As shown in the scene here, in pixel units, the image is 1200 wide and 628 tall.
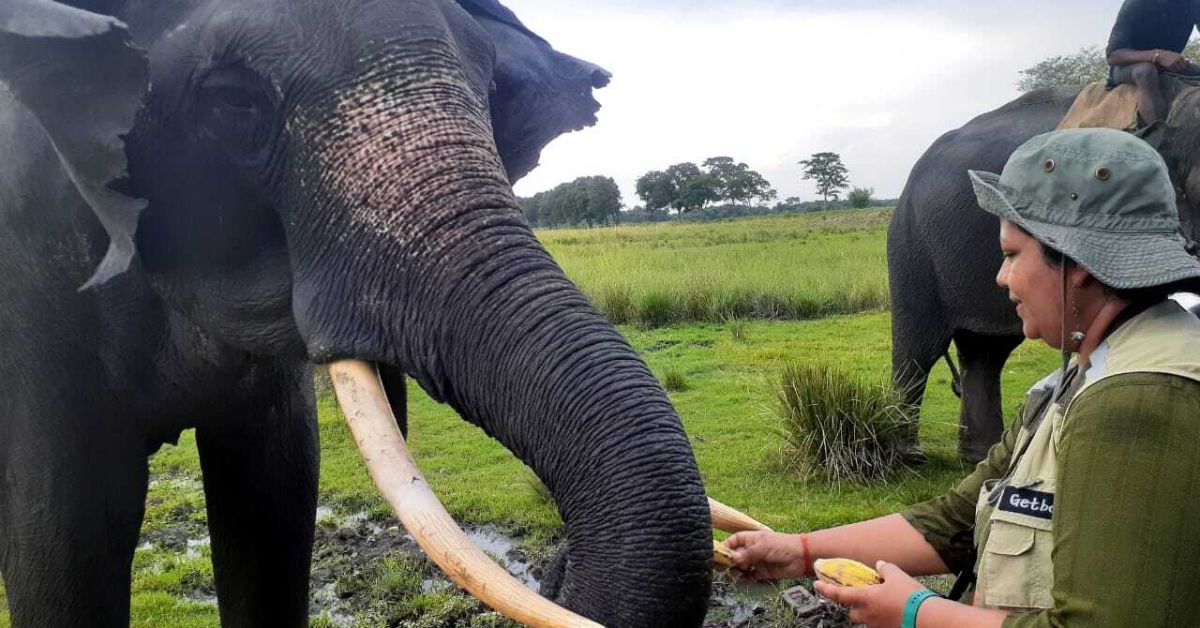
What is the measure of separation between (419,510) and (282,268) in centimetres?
81

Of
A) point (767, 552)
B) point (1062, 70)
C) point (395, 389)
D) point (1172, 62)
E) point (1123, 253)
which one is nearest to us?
point (1123, 253)

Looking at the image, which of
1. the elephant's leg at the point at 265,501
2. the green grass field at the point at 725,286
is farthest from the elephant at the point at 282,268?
the green grass field at the point at 725,286

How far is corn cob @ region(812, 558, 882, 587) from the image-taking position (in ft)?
7.40

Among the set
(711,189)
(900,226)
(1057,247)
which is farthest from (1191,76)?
(711,189)

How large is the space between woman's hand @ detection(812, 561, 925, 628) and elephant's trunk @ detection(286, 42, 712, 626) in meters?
0.46

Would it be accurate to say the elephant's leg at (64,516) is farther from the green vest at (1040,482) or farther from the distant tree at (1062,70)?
the distant tree at (1062,70)

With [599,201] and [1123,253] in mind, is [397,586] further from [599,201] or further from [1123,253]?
[599,201]

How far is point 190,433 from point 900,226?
7013mm

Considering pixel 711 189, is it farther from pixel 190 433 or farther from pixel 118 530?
A: pixel 118 530

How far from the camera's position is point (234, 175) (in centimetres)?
238

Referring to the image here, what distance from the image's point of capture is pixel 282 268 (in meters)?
2.44

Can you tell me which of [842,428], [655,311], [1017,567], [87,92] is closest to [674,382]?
[842,428]

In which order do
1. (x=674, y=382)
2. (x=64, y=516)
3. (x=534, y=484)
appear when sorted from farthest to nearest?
(x=674, y=382), (x=534, y=484), (x=64, y=516)

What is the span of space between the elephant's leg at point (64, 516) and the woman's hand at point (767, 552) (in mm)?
1807
